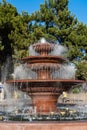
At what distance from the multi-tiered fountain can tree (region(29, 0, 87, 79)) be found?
71.4ft

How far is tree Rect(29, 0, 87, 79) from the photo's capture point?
34969 millimetres

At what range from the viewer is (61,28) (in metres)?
36.6

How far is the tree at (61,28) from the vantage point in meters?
35.0

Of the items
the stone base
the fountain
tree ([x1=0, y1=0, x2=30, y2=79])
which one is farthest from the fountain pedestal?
tree ([x1=0, y1=0, x2=30, y2=79])

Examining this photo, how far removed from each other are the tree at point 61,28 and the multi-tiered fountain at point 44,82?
71.4ft

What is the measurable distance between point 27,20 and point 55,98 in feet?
83.7

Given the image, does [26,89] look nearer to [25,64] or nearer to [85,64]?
[25,64]

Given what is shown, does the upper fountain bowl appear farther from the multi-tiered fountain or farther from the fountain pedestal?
the fountain pedestal

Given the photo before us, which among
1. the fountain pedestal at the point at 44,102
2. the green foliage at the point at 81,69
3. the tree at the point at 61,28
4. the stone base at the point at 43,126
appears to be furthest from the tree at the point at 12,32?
the stone base at the point at 43,126

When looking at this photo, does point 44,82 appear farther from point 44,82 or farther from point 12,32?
point 12,32

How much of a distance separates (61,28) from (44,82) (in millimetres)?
25430

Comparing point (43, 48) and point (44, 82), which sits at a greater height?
point (43, 48)

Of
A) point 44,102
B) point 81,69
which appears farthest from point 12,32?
point 44,102

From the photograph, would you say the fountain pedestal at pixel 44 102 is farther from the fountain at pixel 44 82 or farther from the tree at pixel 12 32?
the tree at pixel 12 32
